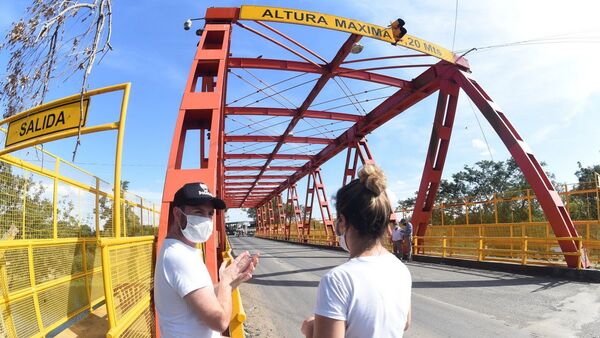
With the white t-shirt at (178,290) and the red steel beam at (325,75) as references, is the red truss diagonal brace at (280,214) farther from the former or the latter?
the white t-shirt at (178,290)

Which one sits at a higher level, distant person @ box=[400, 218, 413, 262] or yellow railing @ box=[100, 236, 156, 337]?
yellow railing @ box=[100, 236, 156, 337]

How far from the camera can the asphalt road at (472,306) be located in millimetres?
6262

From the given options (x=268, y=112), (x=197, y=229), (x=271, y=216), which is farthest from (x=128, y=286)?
(x=271, y=216)

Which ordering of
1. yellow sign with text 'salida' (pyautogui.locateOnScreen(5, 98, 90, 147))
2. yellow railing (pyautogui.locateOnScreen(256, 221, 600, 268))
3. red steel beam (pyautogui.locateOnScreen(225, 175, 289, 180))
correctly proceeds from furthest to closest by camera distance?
red steel beam (pyautogui.locateOnScreen(225, 175, 289, 180)) → yellow railing (pyautogui.locateOnScreen(256, 221, 600, 268)) → yellow sign with text 'salida' (pyautogui.locateOnScreen(5, 98, 90, 147))

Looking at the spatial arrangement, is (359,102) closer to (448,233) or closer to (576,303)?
(448,233)

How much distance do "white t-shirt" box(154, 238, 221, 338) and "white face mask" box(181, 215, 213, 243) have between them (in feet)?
0.78

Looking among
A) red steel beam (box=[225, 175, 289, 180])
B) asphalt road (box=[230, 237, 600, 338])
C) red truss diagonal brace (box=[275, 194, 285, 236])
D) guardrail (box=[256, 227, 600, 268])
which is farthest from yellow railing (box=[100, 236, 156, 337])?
red truss diagonal brace (box=[275, 194, 285, 236])

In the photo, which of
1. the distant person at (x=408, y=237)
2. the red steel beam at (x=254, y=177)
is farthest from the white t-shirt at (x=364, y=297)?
the red steel beam at (x=254, y=177)

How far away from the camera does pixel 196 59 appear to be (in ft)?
30.8

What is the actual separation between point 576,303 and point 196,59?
8860 millimetres

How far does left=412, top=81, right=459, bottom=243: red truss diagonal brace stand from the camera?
1523 centimetres

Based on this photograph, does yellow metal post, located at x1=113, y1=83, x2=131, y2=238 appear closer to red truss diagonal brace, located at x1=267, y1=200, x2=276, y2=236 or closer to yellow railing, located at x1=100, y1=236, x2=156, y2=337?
yellow railing, located at x1=100, y1=236, x2=156, y2=337

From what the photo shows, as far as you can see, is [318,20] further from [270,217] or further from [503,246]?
[270,217]

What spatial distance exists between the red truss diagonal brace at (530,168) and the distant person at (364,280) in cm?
1121
